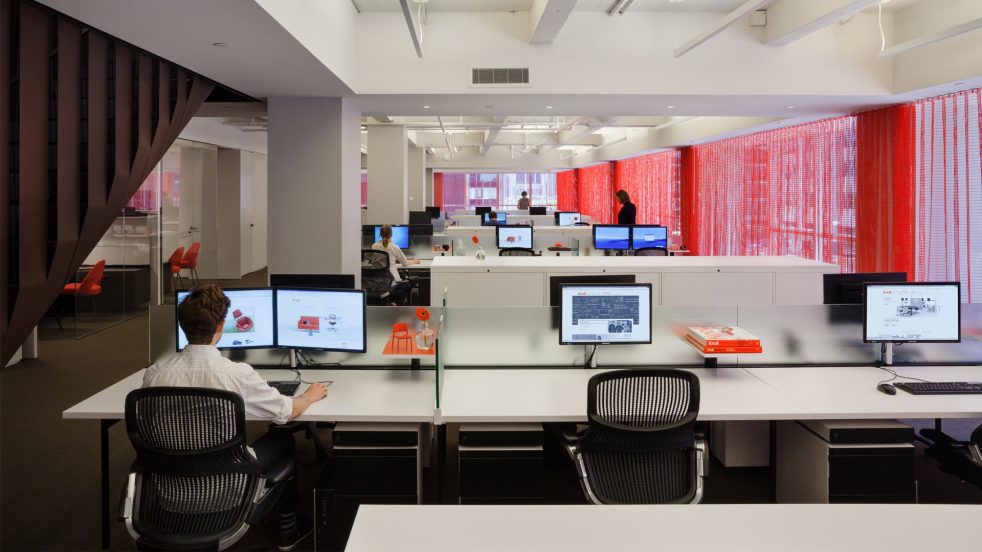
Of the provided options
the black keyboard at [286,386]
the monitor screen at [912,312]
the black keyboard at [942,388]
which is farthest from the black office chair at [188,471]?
the monitor screen at [912,312]

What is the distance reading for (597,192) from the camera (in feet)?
66.0

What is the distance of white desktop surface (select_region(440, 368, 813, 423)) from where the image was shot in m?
2.92

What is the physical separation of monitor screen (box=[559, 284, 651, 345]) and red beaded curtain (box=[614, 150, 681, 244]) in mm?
9804

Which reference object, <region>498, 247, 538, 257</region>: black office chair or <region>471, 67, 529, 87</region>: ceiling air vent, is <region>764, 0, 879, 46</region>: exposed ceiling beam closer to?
<region>471, 67, 529, 87</region>: ceiling air vent

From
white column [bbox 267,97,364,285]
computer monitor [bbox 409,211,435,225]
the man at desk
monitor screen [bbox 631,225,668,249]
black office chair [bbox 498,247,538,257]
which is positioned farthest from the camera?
computer monitor [bbox 409,211,435,225]

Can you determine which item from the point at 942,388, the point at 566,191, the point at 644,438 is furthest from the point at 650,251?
the point at 566,191

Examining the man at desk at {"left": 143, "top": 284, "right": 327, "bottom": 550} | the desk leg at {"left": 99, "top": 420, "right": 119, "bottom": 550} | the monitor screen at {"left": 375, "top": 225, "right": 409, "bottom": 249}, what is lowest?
the desk leg at {"left": 99, "top": 420, "right": 119, "bottom": 550}

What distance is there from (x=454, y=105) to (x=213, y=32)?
11.6ft

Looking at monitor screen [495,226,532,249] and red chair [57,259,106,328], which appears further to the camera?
monitor screen [495,226,532,249]

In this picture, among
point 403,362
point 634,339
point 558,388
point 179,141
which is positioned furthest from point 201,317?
point 179,141

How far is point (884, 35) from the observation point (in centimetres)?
659

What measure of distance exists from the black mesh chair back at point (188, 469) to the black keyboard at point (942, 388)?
316 cm

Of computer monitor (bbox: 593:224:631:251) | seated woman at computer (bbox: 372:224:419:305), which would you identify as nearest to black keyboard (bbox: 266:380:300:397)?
seated woman at computer (bbox: 372:224:419:305)

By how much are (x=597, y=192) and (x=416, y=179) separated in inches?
252
